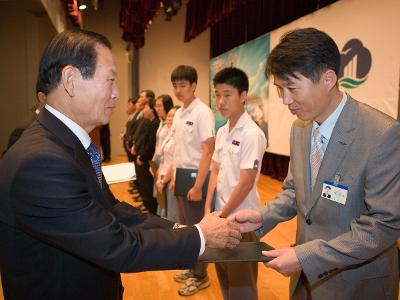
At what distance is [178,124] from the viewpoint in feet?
10.2

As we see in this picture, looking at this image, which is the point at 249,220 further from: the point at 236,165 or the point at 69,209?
the point at 69,209

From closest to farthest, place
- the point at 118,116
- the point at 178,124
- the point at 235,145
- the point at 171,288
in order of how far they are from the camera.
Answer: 1. the point at 235,145
2. the point at 171,288
3. the point at 178,124
4. the point at 118,116

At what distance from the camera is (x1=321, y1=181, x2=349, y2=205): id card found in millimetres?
1161

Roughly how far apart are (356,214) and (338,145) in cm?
23

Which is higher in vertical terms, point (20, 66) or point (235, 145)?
point (20, 66)

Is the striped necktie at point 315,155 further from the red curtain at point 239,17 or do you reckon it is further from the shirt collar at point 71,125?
the red curtain at point 239,17

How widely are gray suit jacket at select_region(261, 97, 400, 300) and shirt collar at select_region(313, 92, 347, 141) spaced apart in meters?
0.02

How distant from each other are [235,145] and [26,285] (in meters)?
1.40

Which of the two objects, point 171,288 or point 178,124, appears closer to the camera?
point 171,288

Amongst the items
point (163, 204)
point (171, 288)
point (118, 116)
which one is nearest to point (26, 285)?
point (171, 288)

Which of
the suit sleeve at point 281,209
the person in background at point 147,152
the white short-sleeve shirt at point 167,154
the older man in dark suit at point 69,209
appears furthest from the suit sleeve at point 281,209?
the person in background at point 147,152

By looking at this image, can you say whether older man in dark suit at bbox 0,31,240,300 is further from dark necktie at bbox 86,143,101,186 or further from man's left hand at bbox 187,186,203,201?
man's left hand at bbox 187,186,203,201

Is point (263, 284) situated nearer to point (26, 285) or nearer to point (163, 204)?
point (163, 204)

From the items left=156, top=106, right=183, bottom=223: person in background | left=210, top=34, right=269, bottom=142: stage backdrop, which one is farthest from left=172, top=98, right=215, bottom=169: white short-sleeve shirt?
left=210, top=34, right=269, bottom=142: stage backdrop
